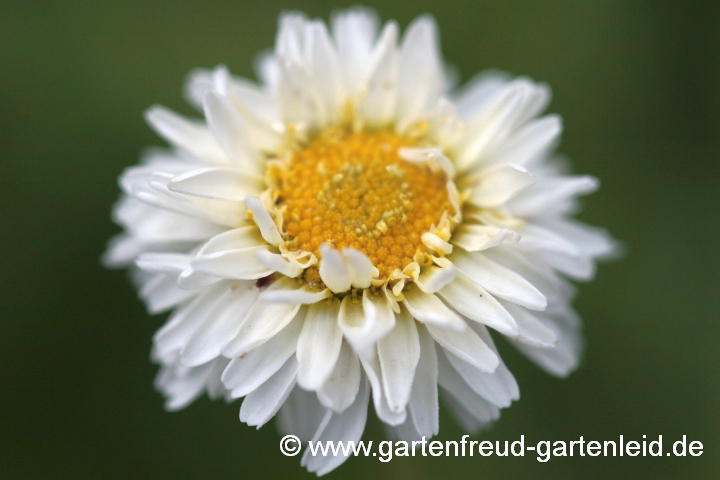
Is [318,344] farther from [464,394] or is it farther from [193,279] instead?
[464,394]

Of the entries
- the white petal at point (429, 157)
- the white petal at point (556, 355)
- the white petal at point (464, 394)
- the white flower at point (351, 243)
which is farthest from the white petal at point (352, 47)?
the white petal at point (556, 355)

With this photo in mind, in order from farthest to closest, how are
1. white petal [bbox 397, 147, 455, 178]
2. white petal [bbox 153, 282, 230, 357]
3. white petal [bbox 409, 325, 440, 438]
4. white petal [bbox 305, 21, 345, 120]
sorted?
1. white petal [bbox 305, 21, 345, 120]
2. white petal [bbox 397, 147, 455, 178]
3. white petal [bbox 153, 282, 230, 357]
4. white petal [bbox 409, 325, 440, 438]

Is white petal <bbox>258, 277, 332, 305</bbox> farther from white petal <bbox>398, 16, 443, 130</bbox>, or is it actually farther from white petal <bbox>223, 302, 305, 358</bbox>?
white petal <bbox>398, 16, 443, 130</bbox>

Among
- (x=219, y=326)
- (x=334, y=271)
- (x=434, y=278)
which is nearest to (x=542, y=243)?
(x=434, y=278)

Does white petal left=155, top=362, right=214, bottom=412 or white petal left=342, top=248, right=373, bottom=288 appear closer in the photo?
white petal left=342, top=248, right=373, bottom=288

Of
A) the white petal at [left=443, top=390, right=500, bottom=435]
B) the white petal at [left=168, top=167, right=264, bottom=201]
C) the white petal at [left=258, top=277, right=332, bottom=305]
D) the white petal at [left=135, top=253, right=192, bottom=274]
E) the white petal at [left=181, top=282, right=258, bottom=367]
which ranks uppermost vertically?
the white petal at [left=168, top=167, right=264, bottom=201]

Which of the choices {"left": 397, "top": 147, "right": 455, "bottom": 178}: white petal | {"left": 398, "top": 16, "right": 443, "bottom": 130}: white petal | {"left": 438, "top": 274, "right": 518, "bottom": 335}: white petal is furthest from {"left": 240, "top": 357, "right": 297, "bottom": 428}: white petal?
{"left": 398, "top": 16, "right": 443, "bottom": 130}: white petal

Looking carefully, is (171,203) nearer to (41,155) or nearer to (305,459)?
(305,459)
